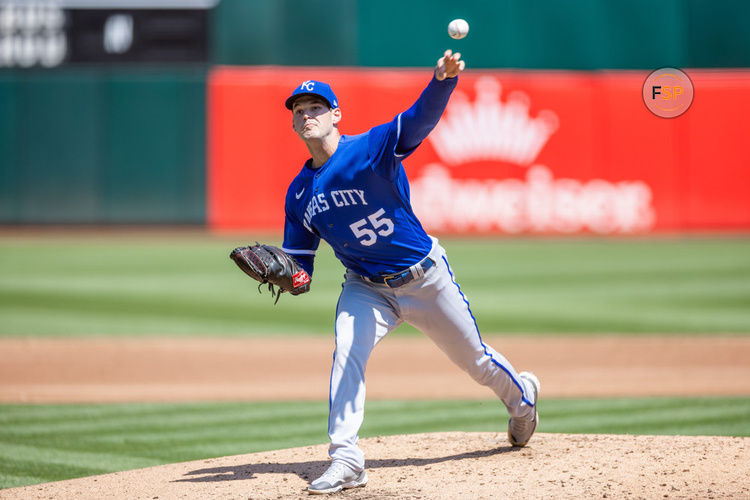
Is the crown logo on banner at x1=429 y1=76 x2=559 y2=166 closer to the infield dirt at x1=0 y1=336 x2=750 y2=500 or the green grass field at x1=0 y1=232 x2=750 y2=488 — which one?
the green grass field at x1=0 y1=232 x2=750 y2=488

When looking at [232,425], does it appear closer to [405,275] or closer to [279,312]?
[405,275]

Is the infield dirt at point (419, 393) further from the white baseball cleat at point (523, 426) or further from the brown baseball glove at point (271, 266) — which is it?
the brown baseball glove at point (271, 266)

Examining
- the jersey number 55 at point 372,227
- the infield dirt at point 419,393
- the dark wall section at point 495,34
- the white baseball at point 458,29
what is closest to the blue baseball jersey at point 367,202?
the jersey number 55 at point 372,227

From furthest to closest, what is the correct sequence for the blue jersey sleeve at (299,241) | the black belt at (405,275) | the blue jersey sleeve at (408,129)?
the blue jersey sleeve at (299,241) < the black belt at (405,275) < the blue jersey sleeve at (408,129)

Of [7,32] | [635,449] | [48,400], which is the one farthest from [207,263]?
[635,449]

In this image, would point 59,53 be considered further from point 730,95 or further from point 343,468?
point 343,468

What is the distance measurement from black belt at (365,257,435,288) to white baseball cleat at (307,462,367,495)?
2.62 feet

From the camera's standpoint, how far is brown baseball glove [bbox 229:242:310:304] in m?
4.09

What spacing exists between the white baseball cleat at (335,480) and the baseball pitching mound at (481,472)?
1.6 inches

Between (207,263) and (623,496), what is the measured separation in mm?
12271

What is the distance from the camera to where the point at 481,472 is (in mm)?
4125

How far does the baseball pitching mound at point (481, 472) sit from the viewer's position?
12.5 feet

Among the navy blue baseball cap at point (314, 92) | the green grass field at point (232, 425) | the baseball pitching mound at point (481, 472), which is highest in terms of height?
the navy blue baseball cap at point (314, 92)

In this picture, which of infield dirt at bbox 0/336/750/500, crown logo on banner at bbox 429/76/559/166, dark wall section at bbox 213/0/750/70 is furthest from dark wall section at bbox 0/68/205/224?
infield dirt at bbox 0/336/750/500
